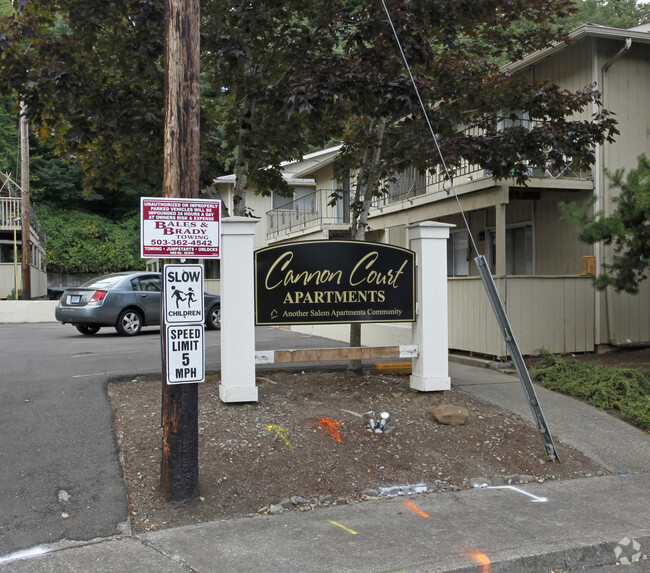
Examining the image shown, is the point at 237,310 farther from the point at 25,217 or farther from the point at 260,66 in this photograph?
the point at 25,217

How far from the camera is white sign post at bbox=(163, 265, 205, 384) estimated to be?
5148mm

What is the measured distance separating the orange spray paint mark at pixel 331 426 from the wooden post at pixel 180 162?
178cm

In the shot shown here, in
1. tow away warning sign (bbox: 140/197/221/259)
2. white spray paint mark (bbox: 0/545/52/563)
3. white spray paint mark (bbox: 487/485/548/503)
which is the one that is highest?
tow away warning sign (bbox: 140/197/221/259)

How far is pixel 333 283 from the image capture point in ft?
25.5

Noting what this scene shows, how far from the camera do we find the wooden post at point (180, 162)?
519 cm

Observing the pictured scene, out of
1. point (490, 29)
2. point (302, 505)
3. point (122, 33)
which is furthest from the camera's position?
point (490, 29)

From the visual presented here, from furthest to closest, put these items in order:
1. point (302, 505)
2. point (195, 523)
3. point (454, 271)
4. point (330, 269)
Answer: point (454, 271), point (330, 269), point (302, 505), point (195, 523)

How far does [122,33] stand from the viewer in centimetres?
882

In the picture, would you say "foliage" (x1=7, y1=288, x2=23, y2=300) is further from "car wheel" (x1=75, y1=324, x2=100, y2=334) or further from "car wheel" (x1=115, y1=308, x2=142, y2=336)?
"car wheel" (x1=115, y1=308, x2=142, y2=336)

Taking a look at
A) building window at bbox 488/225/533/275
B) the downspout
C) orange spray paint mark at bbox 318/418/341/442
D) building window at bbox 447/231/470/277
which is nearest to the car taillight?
building window at bbox 447/231/470/277

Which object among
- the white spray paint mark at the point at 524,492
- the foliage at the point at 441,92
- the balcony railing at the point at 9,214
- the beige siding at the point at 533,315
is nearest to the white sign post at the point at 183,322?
the white spray paint mark at the point at 524,492

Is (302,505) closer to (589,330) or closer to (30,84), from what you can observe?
(30,84)

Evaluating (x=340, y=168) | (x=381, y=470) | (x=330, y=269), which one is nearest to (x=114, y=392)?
(x=330, y=269)

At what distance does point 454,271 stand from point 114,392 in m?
10.2
